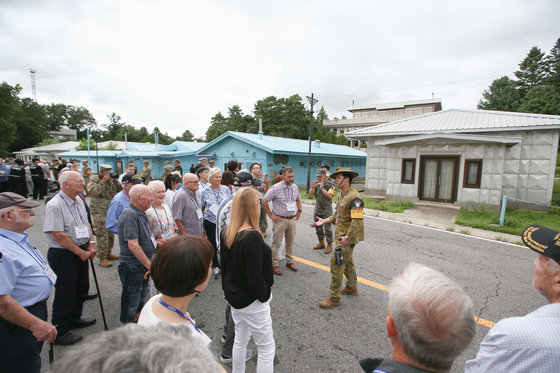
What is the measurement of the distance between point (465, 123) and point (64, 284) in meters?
16.9

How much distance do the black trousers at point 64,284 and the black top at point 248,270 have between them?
2.18 m

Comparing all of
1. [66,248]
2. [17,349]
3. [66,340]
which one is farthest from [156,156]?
[17,349]

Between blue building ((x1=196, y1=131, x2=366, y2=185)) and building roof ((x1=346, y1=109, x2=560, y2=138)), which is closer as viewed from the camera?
building roof ((x1=346, y1=109, x2=560, y2=138))

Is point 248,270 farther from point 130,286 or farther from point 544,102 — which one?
point 544,102

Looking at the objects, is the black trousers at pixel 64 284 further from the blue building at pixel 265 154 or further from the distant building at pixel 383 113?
the distant building at pixel 383 113

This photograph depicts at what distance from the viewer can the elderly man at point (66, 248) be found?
3.02 metres

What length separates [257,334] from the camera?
7.75 feet

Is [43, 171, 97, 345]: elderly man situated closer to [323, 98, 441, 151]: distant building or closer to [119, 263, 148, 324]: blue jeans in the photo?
[119, 263, 148, 324]: blue jeans

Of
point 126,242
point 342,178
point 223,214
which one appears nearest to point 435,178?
point 342,178

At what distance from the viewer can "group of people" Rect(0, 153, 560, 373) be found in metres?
1.07

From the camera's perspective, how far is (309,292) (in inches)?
169

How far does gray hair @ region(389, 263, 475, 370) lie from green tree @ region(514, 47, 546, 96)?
58.7 meters

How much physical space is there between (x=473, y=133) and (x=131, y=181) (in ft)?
48.4

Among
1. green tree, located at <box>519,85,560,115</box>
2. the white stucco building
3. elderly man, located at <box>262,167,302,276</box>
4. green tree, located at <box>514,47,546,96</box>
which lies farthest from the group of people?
green tree, located at <box>514,47,546,96</box>
